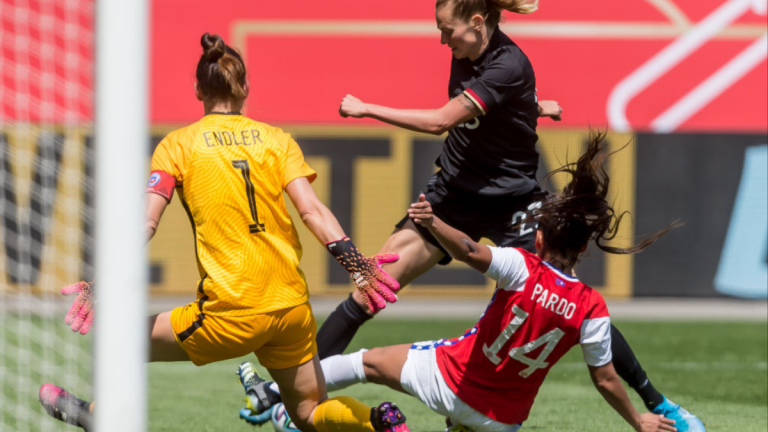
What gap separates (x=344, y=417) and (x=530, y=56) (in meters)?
13.4

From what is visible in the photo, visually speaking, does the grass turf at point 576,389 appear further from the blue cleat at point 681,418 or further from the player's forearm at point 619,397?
the player's forearm at point 619,397

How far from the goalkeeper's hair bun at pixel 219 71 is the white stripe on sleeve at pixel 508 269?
3.84 feet

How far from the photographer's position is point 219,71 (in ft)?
12.0

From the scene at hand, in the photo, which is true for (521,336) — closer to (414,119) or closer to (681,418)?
(414,119)

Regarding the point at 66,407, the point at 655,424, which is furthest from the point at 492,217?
the point at 66,407

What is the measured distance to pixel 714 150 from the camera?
1145 cm

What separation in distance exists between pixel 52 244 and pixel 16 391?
→ 4.38 metres

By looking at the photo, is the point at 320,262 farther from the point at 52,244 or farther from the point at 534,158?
the point at 534,158

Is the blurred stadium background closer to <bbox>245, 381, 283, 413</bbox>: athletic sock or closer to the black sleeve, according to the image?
<bbox>245, 381, 283, 413</bbox>: athletic sock

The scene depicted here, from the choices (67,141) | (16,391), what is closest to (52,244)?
(67,141)

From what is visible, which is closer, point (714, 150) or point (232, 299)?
point (232, 299)

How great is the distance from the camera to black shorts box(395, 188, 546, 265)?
4.55m

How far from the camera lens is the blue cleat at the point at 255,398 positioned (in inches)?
175

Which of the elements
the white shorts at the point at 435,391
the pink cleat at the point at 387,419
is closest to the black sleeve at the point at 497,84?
the white shorts at the point at 435,391
